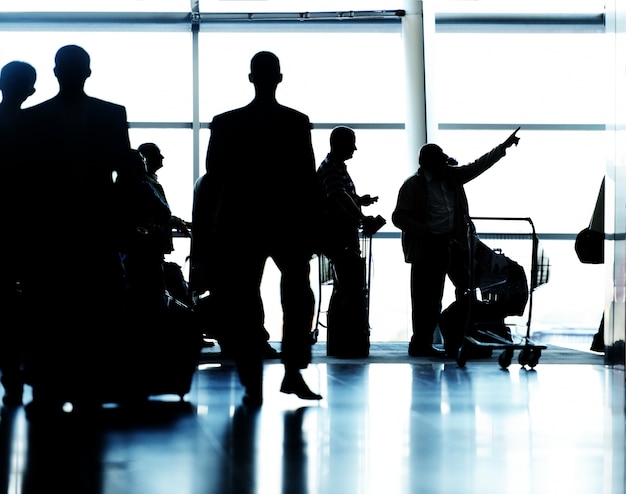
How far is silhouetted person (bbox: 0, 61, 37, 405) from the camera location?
3.97m

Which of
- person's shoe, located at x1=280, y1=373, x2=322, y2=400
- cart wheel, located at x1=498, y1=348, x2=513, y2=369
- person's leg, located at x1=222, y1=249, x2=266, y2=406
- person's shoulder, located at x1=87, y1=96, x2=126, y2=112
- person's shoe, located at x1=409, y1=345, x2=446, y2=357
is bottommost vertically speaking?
person's shoe, located at x1=409, y1=345, x2=446, y2=357

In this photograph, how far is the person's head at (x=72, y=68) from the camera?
3762 mm

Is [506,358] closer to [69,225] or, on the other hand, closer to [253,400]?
[253,400]

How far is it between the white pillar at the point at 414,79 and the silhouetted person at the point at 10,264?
6447 mm

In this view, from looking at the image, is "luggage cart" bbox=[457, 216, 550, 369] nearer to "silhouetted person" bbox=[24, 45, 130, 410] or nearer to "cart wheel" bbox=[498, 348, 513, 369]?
"cart wheel" bbox=[498, 348, 513, 369]

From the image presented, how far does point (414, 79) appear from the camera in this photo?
35.1 ft

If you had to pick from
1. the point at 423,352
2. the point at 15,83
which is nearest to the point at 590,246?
the point at 423,352

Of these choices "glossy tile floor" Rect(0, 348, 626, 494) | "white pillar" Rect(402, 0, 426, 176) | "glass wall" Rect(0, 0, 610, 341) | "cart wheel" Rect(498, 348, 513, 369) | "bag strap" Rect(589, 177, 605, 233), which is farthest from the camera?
"glass wall" Rect(0, 0, 610, 341)

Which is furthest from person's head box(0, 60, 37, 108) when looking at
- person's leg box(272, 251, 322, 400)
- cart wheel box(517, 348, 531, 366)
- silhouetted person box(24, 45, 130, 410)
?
cart wheel box(517, 348, 531, 366)

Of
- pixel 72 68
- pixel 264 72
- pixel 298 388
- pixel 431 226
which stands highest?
pixel 264 72

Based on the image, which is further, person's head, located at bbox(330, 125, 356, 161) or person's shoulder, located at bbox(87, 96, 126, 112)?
person's head, located at bbox(330, 125, 356, 161)

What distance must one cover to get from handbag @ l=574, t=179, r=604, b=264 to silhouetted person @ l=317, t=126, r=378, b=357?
154 centimetres

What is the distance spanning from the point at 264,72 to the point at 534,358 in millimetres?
3179

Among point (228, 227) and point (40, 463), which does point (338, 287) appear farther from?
point (40, 463)
